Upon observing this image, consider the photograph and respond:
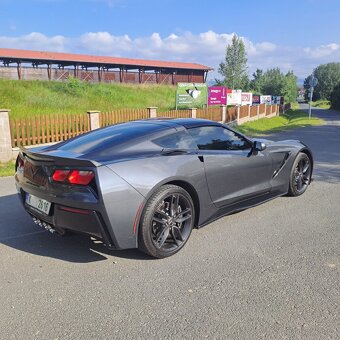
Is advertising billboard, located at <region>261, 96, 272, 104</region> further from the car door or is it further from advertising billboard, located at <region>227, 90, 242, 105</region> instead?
the car door

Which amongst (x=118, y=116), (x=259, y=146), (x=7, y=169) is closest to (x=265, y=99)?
(x=118, y=116)

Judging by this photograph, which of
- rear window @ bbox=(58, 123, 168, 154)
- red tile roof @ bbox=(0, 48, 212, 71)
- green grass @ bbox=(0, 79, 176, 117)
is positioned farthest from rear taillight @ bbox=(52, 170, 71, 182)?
red tile roof @ bbox=(0, 48, 212, 71)

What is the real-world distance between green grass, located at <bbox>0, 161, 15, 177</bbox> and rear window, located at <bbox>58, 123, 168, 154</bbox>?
4.48 meters

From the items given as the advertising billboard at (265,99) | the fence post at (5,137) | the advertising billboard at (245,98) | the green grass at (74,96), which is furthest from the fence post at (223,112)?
the advertising billboard at (265,99)

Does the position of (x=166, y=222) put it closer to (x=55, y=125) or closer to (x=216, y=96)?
(x=55, y=125)

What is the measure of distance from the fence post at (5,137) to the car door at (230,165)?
22.2 ft

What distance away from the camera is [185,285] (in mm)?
2980

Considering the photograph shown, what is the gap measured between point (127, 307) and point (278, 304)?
1.17 meters

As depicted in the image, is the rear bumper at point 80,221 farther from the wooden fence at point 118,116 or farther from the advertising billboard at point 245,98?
the advertising billboard at point 245,98

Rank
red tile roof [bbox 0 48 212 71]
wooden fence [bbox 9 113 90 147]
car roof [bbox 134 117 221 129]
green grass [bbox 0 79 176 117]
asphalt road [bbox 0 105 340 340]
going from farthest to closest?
red tile roof [bbox 0 48 212 71] < green grass [bbox 0 79 176 117] < wooden fence [bbox 9 113 90 147] < car roof [bbox 134 117 221 129] < asphalt road [bbox 0 105 340 340]

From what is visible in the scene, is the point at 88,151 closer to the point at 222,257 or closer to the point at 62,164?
the point at 62,164

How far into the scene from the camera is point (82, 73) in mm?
38531

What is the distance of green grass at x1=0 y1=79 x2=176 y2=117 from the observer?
17.9 m

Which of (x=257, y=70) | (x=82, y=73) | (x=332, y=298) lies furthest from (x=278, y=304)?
(x=257, y=70)
